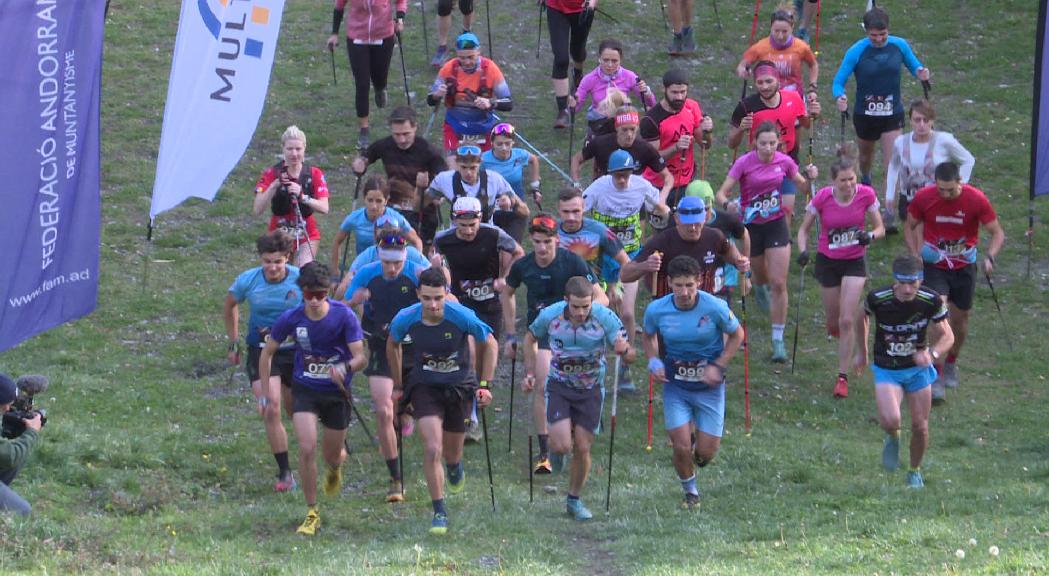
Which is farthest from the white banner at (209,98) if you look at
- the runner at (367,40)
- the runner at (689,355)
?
the runner at (367,40)

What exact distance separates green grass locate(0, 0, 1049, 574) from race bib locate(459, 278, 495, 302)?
56.5 inches

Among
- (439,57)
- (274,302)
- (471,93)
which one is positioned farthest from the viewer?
(439,57)

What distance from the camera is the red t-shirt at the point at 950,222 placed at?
15164 millimetres

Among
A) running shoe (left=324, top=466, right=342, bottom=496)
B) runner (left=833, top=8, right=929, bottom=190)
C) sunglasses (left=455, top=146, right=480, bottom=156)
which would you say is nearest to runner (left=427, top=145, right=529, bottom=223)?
sunglasses (left=455, top=146, right=480, bottom=156)

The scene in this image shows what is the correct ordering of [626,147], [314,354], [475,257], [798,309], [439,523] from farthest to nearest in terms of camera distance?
[798,309] < [626,147] < [475,257] < [314,354] < [439,523]

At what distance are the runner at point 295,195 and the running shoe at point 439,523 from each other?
4.21 meters

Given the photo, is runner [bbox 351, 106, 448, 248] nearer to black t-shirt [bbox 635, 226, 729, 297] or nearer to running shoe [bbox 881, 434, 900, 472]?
black t-shirt [bbox 635, 226, 729, 297]

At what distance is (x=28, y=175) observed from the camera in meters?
10.2

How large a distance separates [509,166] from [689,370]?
4323mm

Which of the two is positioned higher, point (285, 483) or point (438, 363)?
point (438, 363)

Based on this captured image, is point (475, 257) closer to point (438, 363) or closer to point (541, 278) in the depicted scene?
point (541, 278)

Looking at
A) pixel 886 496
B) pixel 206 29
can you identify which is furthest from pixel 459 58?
pixel 886 496

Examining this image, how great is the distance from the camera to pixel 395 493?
13.1m

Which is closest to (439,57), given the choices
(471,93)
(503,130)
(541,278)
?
(471,93)
